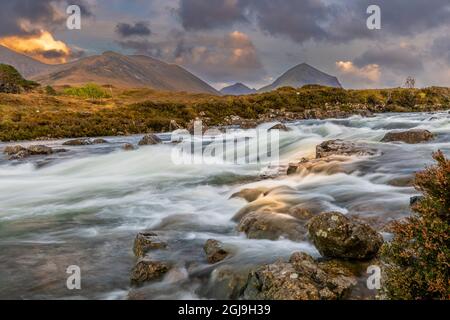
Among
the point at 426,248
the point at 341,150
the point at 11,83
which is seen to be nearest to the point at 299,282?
the point at 426,248

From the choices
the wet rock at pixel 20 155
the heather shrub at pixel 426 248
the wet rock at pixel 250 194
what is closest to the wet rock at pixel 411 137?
the wet rock at pixel 250 194

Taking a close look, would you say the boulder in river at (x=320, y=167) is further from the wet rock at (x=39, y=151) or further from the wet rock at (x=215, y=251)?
the wet rock at (x=39, y=151)

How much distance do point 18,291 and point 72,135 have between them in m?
43.3

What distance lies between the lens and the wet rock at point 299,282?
6.97m

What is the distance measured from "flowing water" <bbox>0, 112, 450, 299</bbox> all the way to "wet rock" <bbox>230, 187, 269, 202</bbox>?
1.39 ft

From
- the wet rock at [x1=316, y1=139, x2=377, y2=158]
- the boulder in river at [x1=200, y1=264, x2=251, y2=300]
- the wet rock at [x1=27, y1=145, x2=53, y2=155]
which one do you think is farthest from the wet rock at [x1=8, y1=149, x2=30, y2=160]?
the boulder in river at [x1=200, y1=264, x2=251, y2=300]

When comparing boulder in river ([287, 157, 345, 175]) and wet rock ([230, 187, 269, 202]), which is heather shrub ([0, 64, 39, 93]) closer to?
boulder in river ([287, 157, 345, 175])

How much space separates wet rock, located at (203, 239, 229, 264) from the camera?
10.1 meters

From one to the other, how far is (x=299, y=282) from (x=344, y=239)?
6.68 feet

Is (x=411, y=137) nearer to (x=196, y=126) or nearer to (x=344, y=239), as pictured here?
(x=344, y=239)

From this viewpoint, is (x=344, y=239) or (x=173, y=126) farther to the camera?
(x=173, y=126)

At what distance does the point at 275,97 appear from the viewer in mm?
77562

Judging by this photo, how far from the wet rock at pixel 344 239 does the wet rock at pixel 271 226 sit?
69.3 inches

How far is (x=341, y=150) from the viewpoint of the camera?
21.8 m
